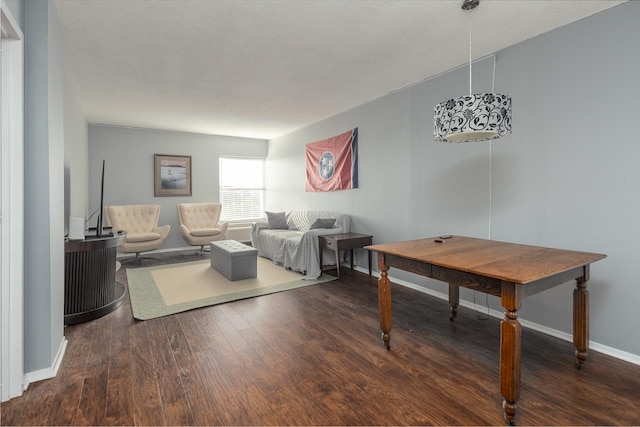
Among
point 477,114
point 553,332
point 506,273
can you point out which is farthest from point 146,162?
point 553,332

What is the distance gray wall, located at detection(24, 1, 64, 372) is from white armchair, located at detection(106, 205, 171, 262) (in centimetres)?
331

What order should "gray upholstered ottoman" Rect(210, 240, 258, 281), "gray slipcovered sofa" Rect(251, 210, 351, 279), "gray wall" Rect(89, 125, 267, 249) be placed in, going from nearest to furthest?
"gray upholstered ottoman" Rect(210, 240, 258, 281)
"gray slipcovered sofa" Rect(251, 210, 351, 279)
"gray wall" Rect(89, 125, 267, 249)

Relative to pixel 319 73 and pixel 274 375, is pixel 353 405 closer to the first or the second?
pixel 274 375

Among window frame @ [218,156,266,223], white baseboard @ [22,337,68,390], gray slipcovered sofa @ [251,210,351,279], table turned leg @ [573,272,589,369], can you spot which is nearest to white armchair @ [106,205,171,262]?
window frame @ [218,156,266,223]

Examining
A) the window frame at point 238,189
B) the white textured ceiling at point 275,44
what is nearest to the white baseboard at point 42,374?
the white textured ceiling at point 275,44

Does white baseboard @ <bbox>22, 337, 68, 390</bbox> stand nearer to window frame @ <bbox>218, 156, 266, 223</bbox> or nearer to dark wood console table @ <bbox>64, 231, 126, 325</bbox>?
dark wood console table @ <bbox>64, 231, 126, 325</bbox>

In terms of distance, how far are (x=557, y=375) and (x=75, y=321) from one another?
370cm

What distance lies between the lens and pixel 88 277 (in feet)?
9.23

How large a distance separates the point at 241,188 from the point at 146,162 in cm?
196

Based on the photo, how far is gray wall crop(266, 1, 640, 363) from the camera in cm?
224

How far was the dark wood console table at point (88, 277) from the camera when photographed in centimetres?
271

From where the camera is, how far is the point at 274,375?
2008 mm

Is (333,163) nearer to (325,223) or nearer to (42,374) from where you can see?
(325,223)

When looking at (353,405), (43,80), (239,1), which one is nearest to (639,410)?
(353,405)
